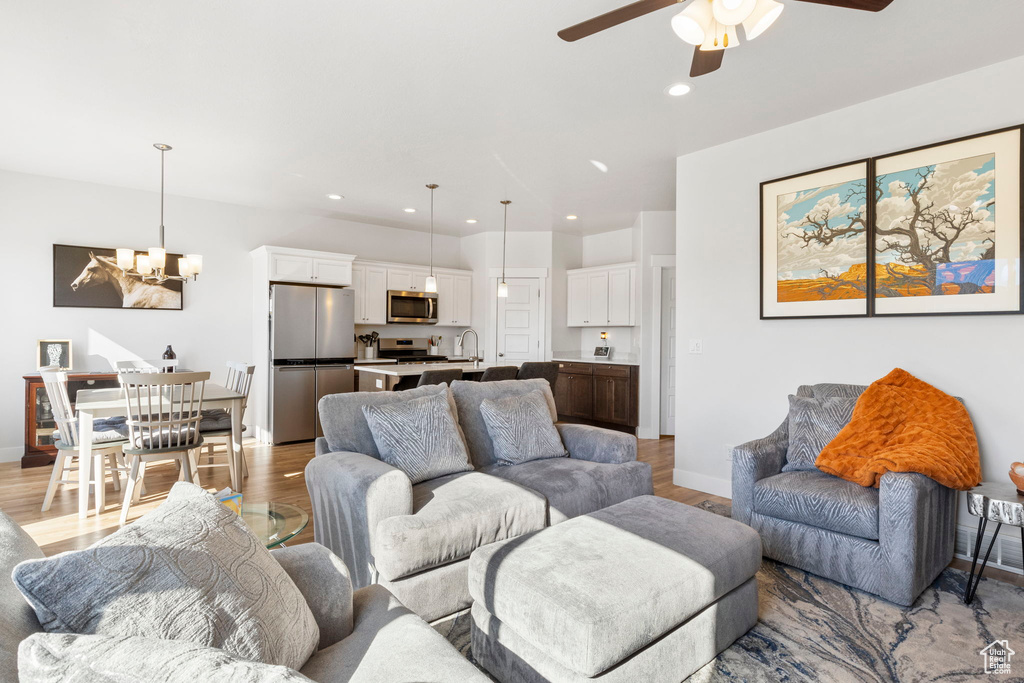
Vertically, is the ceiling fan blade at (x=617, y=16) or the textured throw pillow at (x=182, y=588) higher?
the ceiling fan blade at (x=617, y=16)

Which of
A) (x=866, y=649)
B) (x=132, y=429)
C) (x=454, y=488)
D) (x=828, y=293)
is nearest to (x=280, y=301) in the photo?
(x=132, y=429)

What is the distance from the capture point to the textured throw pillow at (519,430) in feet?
9.65

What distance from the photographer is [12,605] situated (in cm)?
76

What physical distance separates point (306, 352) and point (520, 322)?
9.00 ft

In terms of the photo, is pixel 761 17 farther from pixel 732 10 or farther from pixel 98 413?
pixel 98 413

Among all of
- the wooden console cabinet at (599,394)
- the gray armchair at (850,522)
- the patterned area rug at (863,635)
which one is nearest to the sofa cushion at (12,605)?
the patterned area rug at (863,635)

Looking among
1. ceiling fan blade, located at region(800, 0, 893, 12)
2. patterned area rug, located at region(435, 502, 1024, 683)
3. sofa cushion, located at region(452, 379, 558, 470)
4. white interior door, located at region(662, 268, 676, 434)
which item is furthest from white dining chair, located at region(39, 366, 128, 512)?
white interior door, located at region(662, 268, 676, 434)

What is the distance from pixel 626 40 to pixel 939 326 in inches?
91.7

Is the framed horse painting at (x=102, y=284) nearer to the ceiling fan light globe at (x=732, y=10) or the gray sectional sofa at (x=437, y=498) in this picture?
the gray sectional sofa at (x=437, y=498)

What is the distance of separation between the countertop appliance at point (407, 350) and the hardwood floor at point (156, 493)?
184cm

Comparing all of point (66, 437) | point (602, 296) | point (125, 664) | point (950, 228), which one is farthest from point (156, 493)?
point (950, 228)

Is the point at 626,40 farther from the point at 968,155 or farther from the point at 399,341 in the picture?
the point at 399,341

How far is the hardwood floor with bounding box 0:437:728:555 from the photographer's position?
305 centimetres

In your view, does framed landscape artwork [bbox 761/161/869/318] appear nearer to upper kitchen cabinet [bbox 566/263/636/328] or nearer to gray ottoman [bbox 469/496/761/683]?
gray ottoman [bbox 469/496/761/683]
